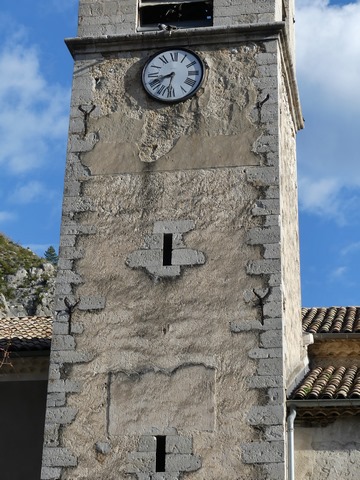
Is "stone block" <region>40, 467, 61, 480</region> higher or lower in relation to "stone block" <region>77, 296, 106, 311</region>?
lower

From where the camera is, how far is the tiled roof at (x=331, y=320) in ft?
45.0

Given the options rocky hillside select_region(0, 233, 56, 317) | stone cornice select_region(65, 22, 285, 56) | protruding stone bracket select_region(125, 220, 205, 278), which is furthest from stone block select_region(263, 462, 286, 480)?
rocky hillside select_region(0, 233, 56, 317)

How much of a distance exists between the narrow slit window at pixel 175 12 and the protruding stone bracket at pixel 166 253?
10.1 ft

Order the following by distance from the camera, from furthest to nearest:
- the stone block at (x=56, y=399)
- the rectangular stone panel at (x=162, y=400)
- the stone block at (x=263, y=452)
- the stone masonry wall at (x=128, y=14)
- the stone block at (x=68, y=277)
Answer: the stone masonry wall at (x=128, y=14) < the stone block at (x=68, y=277) < the stone block at (x=56, y=399) < the rectangular stone panel at (x=162, y=400) < the stone block at (x=263, y=452)

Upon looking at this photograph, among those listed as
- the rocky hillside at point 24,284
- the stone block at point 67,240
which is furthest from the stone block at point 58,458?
the rocky hillside at point 24,284

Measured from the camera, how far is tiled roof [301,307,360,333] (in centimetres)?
1371

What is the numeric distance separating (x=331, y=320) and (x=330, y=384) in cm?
274

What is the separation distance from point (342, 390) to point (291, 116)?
459 cm

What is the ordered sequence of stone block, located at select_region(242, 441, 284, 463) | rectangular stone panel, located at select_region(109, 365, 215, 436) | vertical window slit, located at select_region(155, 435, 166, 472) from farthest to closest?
1. rectangular stone panel, located at select_region(109, 365, 215, 436)
2. vertical window slit, located at select_region(155, 435, 166, 472)
3. stone block, located at select_region(242, 441, 284, 463)

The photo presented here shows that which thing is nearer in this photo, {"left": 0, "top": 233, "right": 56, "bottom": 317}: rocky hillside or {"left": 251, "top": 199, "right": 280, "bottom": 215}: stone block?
{"left": 251, "top": 199, "right": 280, "bottom": 215}: stone block

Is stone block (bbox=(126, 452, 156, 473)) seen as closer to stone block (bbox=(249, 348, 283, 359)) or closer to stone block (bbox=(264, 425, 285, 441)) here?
stone block (bbox=(264, 425, 285, 441))

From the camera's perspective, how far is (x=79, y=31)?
12.9 m

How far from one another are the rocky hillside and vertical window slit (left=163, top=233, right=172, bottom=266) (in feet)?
39.7

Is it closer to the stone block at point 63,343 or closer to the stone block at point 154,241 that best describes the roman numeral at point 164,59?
the stone block at point 154,241
